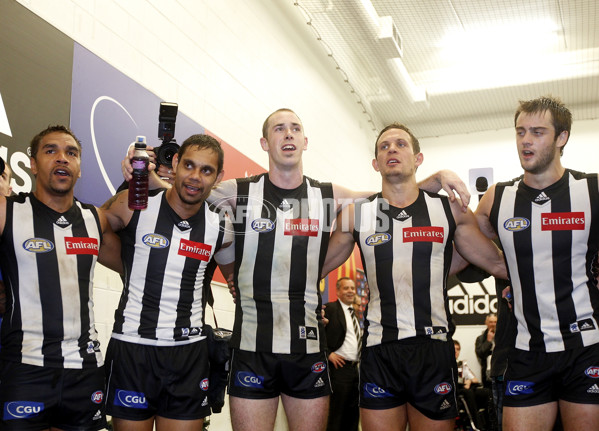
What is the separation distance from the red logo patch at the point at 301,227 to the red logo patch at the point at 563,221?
1219mm

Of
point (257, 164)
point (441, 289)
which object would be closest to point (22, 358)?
point (441, 289)

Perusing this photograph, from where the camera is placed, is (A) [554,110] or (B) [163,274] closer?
(B) [163,274]

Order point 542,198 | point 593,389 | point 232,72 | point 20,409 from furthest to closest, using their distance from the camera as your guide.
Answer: point 232,72
point 542,198
point 593,389
point 20,409

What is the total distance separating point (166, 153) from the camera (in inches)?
135

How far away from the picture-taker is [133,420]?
2.92 meters

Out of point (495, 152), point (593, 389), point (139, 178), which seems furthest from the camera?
point (495, 152)

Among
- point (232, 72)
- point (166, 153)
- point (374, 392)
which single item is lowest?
point (374, 392)

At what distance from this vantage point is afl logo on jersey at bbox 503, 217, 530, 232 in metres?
3.26

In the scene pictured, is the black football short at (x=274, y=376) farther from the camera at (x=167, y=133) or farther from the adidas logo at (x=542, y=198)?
the adidas logo at (x=542, y=198)

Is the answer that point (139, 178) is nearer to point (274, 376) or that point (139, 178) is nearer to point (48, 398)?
point (48, 398)

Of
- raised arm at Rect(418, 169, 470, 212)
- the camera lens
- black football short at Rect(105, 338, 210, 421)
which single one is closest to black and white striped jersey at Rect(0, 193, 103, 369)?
black football short at Rect(105, 338, 210, 421)

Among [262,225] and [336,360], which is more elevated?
[262,225]

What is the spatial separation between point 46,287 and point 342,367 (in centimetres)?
460

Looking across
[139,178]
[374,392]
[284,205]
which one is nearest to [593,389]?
[374,392]
